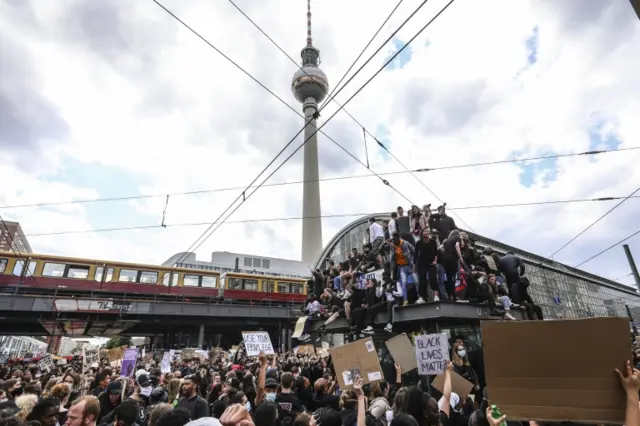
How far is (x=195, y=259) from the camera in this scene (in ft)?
229

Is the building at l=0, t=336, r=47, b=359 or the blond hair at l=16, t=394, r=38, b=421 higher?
the building at l=0, t=336, r=47, b=359

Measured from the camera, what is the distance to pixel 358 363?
4605mm

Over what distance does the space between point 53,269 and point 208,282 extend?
31.6ft

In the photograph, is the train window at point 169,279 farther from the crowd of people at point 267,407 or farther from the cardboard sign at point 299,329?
the crowd of people at point 267,407

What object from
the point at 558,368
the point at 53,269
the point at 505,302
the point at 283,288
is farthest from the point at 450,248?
the point at 53,269

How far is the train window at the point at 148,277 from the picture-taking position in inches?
943

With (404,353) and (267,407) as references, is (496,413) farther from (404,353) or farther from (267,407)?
(404,353)

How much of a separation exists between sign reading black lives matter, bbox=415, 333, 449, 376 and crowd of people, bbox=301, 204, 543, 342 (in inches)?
168

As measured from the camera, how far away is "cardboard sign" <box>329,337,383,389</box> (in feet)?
14.7

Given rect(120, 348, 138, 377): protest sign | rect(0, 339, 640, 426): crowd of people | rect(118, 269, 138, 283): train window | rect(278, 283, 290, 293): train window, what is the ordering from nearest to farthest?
rect(0, 339, 640, 426): crowd of people
rect(120, 348, 138, 377): protest sign
rect(118, 269, 138, 283): train window
rect(278, 283, 290, 293): train window

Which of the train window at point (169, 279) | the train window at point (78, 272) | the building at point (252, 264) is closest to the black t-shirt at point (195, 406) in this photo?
the train window at point (78, 272)

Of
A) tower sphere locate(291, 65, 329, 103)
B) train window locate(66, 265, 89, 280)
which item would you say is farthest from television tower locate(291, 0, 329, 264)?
train window locate(66, 265, 89, 280)

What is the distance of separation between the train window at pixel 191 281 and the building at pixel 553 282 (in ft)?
52.0

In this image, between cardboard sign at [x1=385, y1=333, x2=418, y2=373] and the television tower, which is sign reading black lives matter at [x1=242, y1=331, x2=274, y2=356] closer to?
cardboard sign at [x1=385, y1=333, x2=418, y2=373]
